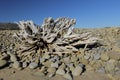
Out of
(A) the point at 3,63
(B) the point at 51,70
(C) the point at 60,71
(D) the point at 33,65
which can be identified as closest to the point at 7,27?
(A) the point at 3,63

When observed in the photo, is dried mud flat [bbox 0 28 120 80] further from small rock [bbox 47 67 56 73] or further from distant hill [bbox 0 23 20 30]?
distant hill [bbox 0 23 20 30]

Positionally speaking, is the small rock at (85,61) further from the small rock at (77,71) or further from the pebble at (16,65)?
the pebble at (16,65)

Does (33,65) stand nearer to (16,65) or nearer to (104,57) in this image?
(16,65)

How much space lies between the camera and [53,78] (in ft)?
16.1

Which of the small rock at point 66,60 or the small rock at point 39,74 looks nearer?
the small rock at point 39,74

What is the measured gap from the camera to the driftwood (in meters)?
6.29

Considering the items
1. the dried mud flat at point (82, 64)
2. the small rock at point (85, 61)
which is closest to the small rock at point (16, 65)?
the dried mud flat at point (82, 64)

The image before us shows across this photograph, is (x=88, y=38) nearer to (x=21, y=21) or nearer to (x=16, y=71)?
(x=21, y=21)

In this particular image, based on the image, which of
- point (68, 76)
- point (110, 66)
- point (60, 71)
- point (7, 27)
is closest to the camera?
point (68, 76)

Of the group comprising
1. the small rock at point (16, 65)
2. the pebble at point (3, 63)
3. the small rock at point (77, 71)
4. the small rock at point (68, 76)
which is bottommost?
the small rock at point (68, 76)

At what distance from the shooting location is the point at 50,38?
6.42m

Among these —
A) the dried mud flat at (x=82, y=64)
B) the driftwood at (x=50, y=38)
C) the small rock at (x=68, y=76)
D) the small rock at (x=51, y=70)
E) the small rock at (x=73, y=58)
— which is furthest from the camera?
the driftwood at (x=50, y=38)

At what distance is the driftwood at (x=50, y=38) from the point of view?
20.6 feet

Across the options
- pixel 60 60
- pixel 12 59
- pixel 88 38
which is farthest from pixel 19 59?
pixel 88 38
